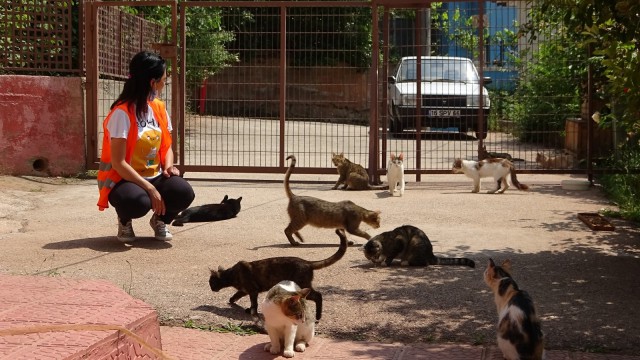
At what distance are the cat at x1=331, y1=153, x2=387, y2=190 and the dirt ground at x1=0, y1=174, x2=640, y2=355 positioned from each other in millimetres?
359

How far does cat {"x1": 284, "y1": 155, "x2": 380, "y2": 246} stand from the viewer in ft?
27.2

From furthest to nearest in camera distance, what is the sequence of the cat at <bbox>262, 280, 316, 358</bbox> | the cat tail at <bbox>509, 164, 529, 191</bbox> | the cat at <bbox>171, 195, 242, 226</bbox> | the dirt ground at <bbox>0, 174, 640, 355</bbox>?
the cat tail at <bbox>509, 164, 529, 191</bbox>, the cat at <bbox>171, 195, 242, 226</bbox>, the dirt ground at <bbox>0, 174, 640, 355</bbox>, the cat at <bbox>262, 280, 316, 358</bbox>

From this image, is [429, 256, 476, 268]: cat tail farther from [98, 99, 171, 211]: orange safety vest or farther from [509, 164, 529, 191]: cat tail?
[509, 164, 529, 191]: cat tail

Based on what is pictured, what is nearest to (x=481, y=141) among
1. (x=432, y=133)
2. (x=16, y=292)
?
(x=432, y=133)

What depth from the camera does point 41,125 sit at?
1246cm

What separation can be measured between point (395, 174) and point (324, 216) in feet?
10.5

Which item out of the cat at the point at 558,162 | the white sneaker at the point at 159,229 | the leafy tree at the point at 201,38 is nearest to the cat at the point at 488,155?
the cat at the point at 558,162

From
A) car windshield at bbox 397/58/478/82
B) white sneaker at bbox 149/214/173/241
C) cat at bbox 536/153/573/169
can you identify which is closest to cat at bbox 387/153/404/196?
car windshield at bbox 397/58/478/82

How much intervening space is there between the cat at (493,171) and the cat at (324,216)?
12.4ft

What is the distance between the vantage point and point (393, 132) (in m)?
13.6

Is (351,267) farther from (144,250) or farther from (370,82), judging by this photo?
(370,82)

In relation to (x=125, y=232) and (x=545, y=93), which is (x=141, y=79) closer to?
(x=125, y=232)

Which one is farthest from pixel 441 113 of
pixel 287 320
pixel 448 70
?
pixel 287 320

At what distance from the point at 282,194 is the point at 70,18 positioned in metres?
3.96
